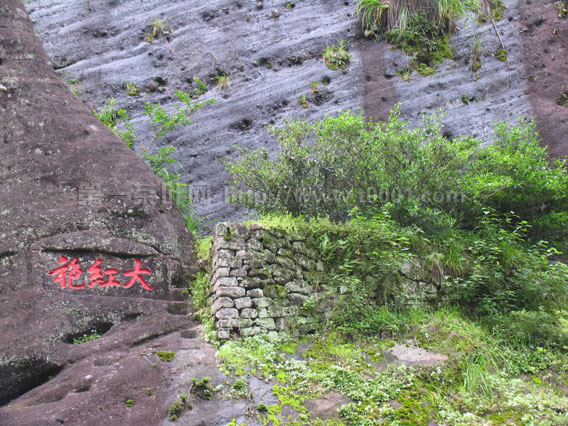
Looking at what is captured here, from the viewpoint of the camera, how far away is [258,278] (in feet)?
18.7

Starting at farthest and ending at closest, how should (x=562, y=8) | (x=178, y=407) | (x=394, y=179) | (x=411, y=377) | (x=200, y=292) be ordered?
1. (x=562, y=8)
2. (x=394, y=179)
3. (x=200, y=292)
4. (x=411, y=377)
5. (x=178, y=407)

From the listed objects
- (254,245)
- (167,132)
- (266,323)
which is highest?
(167,132)

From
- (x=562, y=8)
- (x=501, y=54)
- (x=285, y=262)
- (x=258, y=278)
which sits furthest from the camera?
(x=562, y=8)

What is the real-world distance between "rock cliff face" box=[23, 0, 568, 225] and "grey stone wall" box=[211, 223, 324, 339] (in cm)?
304

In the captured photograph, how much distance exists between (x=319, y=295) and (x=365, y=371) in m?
1.21

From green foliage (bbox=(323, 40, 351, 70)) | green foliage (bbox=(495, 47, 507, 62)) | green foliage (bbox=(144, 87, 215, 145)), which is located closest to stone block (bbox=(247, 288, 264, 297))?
green foliage (bbox=(144, 87, 215, 145))

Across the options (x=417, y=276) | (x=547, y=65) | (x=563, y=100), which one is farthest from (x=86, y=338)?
(x=547, y=65)

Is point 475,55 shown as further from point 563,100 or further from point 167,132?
point 167,132

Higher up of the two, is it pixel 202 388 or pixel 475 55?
pixel 475 55

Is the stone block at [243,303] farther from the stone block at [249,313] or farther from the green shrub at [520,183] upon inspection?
the green shrub at [520,183]

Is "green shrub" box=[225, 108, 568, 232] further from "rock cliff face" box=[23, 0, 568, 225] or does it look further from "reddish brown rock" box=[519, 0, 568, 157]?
"reddish brown rock" box=[519, 0, 568, 157]

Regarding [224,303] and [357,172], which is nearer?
[224,303]

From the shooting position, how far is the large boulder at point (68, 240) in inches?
193

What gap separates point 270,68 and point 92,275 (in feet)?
21.8
